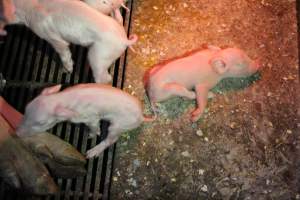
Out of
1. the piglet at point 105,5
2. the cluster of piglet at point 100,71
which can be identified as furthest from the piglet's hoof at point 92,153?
the piglet at point 105,5

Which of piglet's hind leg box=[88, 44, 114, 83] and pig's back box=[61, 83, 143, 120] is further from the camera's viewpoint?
piglet's hind leg box=[88, 44, 114, 83]

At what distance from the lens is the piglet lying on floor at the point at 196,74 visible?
239 cm

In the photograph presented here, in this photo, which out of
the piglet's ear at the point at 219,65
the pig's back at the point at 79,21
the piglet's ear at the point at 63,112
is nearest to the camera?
the piglet's ear at the point at 63,112

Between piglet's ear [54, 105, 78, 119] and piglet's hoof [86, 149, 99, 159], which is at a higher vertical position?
piglet's ear [54, 105, 78, 119]

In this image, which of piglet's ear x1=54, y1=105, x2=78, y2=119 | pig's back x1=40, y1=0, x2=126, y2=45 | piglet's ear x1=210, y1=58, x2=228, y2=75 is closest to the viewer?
piglet's ear x1=54, y1=105, x2=78, y2=119

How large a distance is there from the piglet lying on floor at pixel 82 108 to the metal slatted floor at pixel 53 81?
0.23 metres

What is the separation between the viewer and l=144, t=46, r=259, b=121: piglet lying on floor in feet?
7.85

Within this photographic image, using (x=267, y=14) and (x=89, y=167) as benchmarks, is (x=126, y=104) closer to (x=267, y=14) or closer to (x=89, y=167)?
(x=89, y=167)

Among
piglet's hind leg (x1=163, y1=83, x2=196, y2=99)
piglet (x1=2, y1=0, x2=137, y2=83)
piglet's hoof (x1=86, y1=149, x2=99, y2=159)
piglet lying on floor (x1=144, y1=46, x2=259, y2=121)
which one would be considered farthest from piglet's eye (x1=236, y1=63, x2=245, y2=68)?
piglet's hoof (x1=86, y1=149, x2=99, y2=159)

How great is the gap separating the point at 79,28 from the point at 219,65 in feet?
2.50

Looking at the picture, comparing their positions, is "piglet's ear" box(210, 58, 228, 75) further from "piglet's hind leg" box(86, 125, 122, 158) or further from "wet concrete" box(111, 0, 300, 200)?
"piglet's hind leg" box(86, 125, 122, 158)

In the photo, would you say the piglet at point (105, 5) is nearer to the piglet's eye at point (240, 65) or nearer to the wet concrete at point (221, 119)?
the wet concrete at point (221, 119)

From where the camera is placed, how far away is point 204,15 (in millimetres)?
2836

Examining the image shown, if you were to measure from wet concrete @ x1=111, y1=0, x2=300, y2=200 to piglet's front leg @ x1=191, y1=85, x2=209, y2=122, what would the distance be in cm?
5
